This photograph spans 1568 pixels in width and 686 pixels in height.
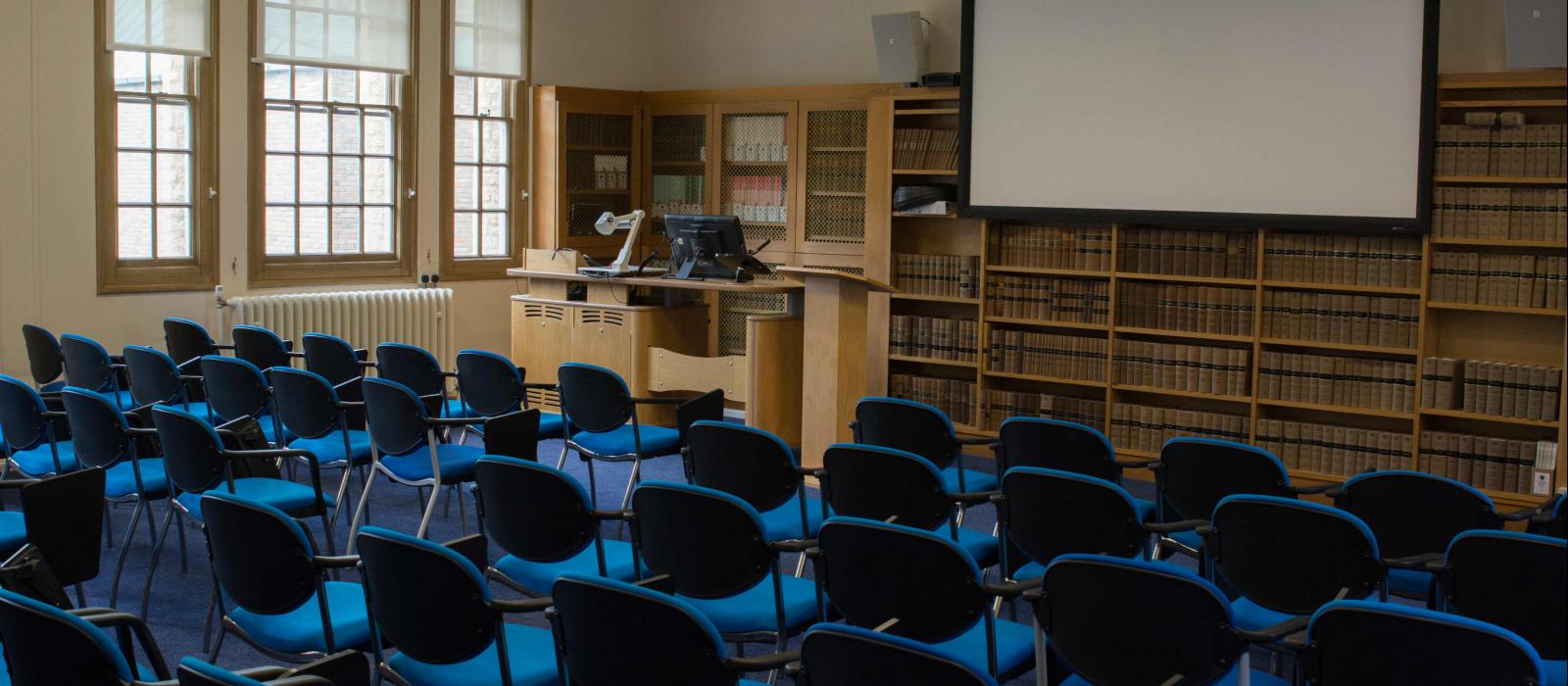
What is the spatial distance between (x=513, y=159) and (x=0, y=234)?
3541mm

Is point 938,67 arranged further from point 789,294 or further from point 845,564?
point 845,564

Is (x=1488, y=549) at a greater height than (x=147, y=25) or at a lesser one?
lesser

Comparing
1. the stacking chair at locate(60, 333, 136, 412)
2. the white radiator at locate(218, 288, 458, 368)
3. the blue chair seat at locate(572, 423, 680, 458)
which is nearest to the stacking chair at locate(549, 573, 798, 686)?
the blue chair seat at locate(572, 423, 680, 458)

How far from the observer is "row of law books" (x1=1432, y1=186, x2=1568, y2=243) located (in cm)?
679

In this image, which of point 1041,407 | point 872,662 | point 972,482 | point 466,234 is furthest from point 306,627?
point 466,234

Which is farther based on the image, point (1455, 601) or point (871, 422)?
point (871, 422)

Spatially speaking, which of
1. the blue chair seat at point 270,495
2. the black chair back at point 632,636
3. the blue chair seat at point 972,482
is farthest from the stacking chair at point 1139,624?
the blue chair seat at point 270,495

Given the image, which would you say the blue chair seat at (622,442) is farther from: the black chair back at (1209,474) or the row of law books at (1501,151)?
the row of law books at (1501,151)

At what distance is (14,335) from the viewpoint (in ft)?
26.0

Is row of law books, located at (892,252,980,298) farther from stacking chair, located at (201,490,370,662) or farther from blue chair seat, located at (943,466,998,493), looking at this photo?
stacking chair, located at (201,490,370,662)

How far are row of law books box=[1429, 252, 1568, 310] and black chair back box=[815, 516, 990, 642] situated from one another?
483 cm

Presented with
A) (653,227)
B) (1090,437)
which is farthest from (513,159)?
(1090,437)

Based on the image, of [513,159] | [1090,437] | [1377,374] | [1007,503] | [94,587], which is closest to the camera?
[1007,503]

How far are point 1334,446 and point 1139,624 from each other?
4.95m
